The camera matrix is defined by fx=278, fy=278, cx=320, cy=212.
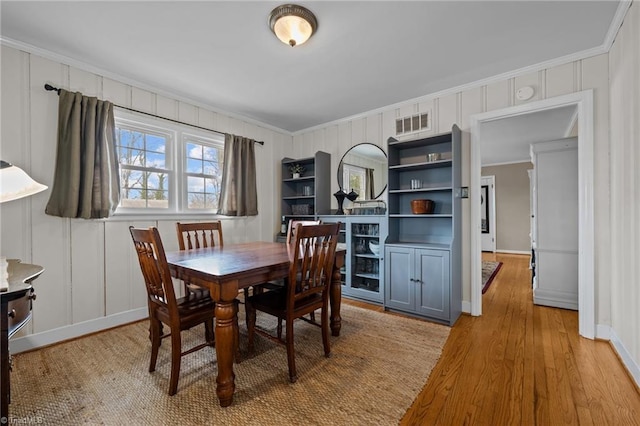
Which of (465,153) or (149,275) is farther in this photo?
(465,153)

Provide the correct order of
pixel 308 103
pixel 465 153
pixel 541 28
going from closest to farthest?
pixel 541 28
pixel 465 153
pixel 308 103

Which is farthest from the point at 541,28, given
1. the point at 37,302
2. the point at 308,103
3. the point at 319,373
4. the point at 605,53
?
the point at 37,302

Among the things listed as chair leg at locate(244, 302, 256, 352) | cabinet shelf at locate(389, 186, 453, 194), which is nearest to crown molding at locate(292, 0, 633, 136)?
cabinet shelf at locate(389, 186, 453, 194)

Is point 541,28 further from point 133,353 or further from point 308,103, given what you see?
point 133,353

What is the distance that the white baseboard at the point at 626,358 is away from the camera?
177 centimetres

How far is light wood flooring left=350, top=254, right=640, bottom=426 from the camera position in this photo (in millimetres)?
1509

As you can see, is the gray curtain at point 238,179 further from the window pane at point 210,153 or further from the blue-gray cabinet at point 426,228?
the blue-gray cabinet at point 426,228

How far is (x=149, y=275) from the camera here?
1.79 meters

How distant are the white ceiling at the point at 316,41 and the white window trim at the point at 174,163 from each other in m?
0.39

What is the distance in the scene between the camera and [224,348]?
5.22 ft

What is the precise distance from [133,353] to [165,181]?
1867 millimetres

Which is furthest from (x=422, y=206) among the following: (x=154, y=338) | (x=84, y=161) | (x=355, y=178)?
(x=84, y=161)

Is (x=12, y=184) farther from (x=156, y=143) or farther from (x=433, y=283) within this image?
(x=433, y=283)

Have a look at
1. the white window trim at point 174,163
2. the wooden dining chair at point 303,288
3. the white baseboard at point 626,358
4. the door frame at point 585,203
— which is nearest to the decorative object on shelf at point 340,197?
the white window trim at point 174,163
